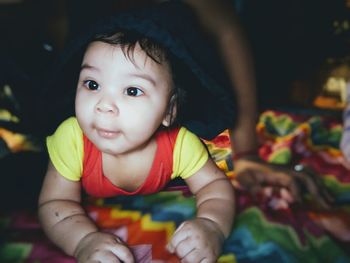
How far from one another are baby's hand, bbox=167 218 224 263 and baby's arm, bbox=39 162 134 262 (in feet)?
0.22

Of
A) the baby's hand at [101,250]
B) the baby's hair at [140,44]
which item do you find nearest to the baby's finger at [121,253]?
the baby's hand at [101,250]

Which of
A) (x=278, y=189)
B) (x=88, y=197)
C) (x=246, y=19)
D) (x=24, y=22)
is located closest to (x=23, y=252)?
(x=88, y=197)

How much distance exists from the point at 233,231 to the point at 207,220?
81 mm

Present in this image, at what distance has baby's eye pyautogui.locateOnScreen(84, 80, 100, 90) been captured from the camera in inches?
16.9

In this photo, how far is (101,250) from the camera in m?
0.45

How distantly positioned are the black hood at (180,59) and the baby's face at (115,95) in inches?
1.1

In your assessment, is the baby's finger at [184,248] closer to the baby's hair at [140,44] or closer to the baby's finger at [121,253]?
the baby's finger at [121,253]

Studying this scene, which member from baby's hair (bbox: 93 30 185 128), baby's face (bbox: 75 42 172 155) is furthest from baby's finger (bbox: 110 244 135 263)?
baby's hair (bbox: 93 30 185 128)

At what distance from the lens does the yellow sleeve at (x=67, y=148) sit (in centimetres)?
50

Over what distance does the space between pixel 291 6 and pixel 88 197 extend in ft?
2.94

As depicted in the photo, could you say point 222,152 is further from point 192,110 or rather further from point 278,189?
point 278,189

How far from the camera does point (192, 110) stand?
528 mm

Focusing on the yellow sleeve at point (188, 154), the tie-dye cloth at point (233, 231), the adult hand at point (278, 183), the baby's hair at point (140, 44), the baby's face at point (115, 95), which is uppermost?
the baby's hair at point (140, 44)

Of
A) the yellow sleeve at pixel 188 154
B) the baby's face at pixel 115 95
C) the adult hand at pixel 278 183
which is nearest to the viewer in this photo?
the baby's face at pixel 115 95
